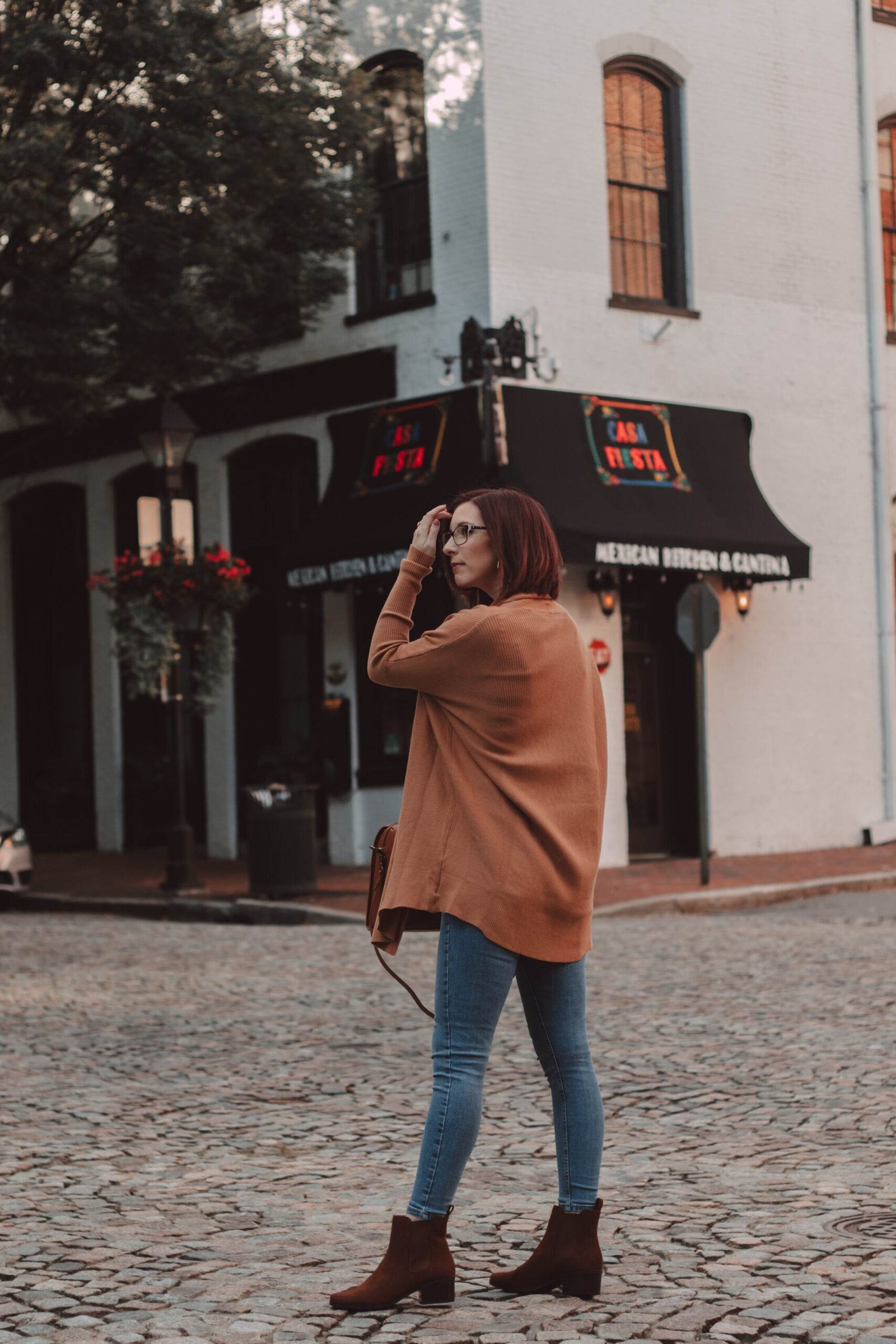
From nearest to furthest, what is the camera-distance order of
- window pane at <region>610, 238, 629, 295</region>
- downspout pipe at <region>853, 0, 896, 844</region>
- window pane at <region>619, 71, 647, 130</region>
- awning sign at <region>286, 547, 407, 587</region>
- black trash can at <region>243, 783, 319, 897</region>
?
1. black trash can at <region>243, 783, 319, 897</region>
2. awning sign at <region>286, 547, 407, 587</region>
3. window pane at <region>610, 238, 629, 295</region>
4. window pane at <region>619, 71, 647, 130</region>
5. downspout pipe at <region>853, 0, 896, 844</region>

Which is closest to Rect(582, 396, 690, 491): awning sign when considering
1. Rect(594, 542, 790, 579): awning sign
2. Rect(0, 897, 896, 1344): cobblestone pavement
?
Rect(594, 542, 790, 579): awning sign

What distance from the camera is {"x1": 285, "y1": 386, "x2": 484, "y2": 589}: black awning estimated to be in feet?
53.7

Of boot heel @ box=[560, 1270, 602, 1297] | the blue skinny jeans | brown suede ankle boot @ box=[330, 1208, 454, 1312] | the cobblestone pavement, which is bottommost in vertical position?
the cobblestone pavement

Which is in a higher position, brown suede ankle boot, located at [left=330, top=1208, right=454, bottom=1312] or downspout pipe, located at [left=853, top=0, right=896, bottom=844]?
downspout pipe, located at [left=853, top=0, right=896, bottom=844]

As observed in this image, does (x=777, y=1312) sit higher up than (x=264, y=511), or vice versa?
(x=264, y=511)

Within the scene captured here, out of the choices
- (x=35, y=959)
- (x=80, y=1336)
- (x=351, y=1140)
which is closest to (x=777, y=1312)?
(x=80, y=1336)

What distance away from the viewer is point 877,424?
19922 mm

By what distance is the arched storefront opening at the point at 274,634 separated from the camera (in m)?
18.7

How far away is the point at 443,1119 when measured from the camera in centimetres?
384

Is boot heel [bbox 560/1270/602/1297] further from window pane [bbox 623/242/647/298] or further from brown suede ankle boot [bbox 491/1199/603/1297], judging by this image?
window pane [bbox 623/242/647/298]

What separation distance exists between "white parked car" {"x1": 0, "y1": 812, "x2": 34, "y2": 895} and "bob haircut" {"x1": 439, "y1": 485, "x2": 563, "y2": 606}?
41.3 ft

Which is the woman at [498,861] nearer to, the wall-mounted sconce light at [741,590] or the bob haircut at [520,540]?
the bob haircut at [520,540]

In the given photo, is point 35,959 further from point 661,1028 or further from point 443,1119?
point 443,1119

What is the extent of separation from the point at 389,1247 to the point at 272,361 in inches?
625
